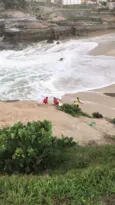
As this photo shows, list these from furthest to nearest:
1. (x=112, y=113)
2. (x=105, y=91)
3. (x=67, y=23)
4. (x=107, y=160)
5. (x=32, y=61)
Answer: (x=67, y=23) < (x=32, y=61) < (x=105, y=91) < (x=112, y=113) < (x=107, y=160)

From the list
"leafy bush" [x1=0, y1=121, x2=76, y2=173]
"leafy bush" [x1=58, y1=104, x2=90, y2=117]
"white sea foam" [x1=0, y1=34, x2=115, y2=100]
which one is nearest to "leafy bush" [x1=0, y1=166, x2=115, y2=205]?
"leafy bush" [x1=0, y1=121, x2=76, y2=173]

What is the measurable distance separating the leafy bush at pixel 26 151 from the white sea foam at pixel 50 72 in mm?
10382

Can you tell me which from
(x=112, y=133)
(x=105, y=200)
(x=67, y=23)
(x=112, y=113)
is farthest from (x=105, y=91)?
(x=67, y=23)

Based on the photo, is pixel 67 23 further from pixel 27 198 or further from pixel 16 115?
pixel 27 198

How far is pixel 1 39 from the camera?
4016 cm

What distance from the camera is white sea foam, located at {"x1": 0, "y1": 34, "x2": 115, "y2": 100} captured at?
17.9m

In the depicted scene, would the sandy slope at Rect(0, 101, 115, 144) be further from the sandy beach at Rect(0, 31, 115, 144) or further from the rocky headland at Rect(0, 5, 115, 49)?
the rocky headland at Rect(0, 5, 115, 49)

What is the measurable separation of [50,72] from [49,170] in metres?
16.9

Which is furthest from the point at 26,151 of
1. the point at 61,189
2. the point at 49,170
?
the point at 61,189

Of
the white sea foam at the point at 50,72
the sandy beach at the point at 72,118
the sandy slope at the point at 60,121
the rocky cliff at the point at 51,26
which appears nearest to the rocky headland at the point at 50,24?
the rocky cliff at the point at 51,26

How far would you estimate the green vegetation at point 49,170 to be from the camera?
4012 millimetres

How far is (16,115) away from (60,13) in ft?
171

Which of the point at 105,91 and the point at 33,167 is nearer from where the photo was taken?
the point at 33,167

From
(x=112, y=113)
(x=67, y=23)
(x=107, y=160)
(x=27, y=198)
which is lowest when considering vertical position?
(x=112, y=113)
